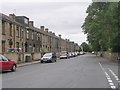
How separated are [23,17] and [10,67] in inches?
1429

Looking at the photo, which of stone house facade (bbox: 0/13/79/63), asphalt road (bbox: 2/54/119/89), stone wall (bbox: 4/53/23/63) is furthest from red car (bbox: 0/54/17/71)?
stone wall (bbox: 4/53/23/63)

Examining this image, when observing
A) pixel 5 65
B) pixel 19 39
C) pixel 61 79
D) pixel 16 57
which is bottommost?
pixel 61 79

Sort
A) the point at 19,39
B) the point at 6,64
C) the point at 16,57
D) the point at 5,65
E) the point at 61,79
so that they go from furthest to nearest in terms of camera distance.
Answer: the point at 19,39
the point at 16,57
the point at 6,64
the point at 5,65
the point at 61,79

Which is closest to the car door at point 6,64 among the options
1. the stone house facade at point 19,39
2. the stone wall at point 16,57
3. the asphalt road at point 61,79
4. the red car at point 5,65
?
the red car at point 5,65

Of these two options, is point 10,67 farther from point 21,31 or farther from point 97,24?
point 21,31

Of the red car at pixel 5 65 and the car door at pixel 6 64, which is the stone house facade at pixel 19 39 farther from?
the car door at pixel 6 64

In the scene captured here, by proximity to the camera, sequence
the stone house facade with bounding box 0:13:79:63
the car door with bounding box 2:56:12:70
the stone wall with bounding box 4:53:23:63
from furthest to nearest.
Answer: the stone house facade with bounding box 0:13:79:63, the stone wall with bounding box 4:53:23:63, the car door with bounding box 2:56:12:70

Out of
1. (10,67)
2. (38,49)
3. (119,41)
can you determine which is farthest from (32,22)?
(10,67)

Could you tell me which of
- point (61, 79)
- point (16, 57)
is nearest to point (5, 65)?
point (61, 79)

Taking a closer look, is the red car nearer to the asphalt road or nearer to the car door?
the car door

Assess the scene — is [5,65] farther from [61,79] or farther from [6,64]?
[61,79]

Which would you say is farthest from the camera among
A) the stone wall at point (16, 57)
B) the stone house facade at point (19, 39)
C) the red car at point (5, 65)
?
the stone house facade at point (19, 39)

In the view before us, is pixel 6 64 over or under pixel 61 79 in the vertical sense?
over

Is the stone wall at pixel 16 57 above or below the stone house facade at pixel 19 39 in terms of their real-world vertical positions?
below
